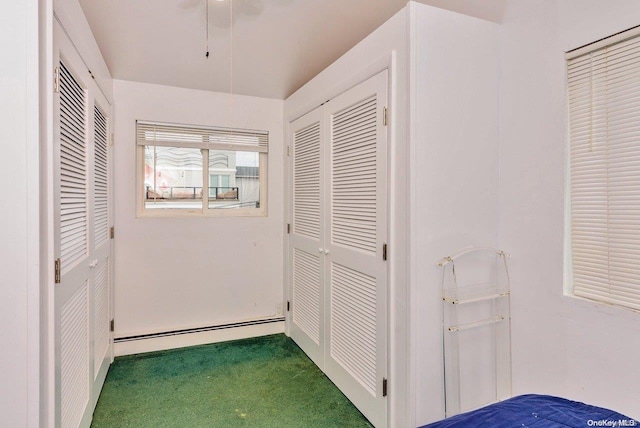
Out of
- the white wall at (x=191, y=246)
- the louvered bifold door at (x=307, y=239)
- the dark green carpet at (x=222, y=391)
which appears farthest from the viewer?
the white wall at (x=191, y=246)

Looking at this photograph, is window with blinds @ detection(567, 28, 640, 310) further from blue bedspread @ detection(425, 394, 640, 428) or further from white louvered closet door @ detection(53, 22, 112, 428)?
white louvered closet door @ detection(53, 22, 112, 428)

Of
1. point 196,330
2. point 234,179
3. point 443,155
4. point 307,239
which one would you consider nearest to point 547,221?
point 443,155

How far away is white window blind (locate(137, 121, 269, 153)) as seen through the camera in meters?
3.05

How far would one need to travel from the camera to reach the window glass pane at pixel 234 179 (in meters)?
3.37

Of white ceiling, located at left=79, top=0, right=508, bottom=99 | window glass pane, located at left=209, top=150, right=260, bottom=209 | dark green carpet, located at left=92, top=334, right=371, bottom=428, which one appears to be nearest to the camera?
white ceiling, located at left=79, top=0, right=508, bottom=99

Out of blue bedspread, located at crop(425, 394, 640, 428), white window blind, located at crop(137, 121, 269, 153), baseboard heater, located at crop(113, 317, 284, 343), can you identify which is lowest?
baseboard heater, located at crop(113, 317, 284, 343)

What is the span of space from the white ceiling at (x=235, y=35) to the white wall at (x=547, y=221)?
1.13ft

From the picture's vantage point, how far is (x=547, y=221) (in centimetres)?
169

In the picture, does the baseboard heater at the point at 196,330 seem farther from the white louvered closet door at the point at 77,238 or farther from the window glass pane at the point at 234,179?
the window glass pane at the point at 234,179

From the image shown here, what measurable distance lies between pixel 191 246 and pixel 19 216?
6.91ft

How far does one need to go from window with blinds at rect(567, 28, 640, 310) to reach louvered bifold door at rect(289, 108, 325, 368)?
5.12ft

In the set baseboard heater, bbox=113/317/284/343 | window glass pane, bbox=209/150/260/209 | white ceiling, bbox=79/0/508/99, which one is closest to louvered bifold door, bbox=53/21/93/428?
white ceiling, bbox=79/0/508/99

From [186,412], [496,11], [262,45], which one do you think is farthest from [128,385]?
[496,11]

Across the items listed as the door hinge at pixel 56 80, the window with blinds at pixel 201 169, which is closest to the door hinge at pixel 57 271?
the door hinge at pixel 56 80
